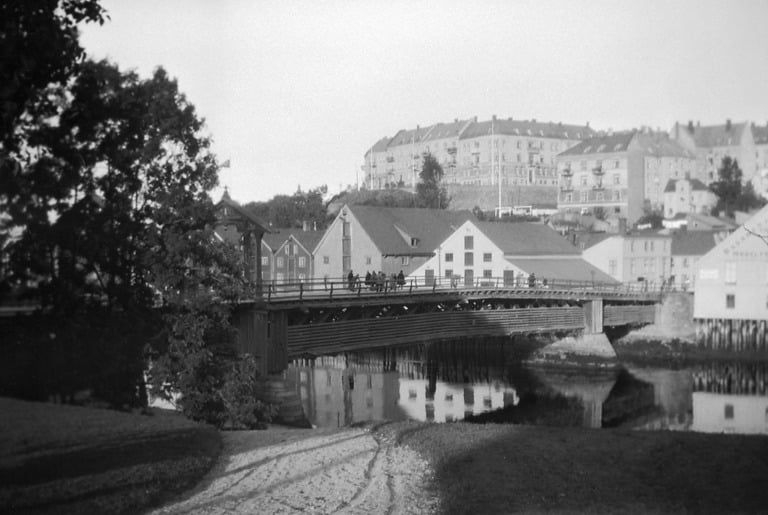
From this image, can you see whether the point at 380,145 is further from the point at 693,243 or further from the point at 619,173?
the point at 693,243

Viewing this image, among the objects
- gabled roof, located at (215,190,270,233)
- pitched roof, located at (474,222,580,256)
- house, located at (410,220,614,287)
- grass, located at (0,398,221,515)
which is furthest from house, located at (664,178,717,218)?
grass, located at (0,398,221,515)

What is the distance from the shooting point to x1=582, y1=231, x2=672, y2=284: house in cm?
8612

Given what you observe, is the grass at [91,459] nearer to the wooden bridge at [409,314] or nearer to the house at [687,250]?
the wooden bridge at [409,314]

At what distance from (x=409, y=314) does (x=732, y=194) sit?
309 feet

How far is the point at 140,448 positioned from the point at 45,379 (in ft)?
16.7

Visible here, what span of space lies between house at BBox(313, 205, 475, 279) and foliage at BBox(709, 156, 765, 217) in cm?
5915

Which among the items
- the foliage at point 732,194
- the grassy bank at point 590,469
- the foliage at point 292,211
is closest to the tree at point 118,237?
the grassy bank at point 590,469

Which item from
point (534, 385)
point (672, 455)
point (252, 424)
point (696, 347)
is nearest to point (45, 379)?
point (252, 424)

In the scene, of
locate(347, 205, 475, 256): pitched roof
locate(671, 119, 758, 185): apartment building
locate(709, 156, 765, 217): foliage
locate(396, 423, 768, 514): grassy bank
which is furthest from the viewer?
locate(671, 119, 758, 185): apartment building

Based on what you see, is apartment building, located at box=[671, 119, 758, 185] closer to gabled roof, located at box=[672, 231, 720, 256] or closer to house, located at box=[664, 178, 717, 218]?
house, located at box=[664, 178, 717, 218]

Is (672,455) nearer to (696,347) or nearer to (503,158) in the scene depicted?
(696,347)

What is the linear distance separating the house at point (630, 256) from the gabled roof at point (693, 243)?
2325 mm

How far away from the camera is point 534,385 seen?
56.0 metres

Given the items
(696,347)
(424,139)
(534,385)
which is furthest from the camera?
(424,139)
